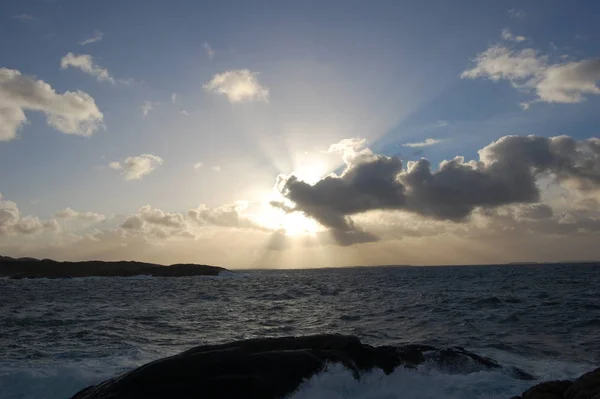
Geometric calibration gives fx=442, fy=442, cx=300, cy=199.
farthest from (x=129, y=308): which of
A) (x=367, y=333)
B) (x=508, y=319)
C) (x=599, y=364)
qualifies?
(x=599, y=364)

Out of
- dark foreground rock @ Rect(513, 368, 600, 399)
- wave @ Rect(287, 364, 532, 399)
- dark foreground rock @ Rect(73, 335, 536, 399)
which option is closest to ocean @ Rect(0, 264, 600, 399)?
wave @ Rect(287, 364, 532, 399)

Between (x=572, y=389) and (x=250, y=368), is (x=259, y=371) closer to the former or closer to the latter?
(x=250, y=368)

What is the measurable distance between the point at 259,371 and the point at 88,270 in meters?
146

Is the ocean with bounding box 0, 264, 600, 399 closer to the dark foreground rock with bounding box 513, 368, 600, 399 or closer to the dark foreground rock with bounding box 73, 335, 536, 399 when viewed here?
the dark foreground rock with bounding box 73, 335, 536, 399

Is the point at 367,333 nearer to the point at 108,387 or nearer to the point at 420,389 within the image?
the point at 420,389

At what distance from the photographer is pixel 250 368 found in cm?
1168

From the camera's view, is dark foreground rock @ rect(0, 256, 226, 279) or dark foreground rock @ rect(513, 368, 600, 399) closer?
dark foreground rock @ rect(513, 368, 600, 399)

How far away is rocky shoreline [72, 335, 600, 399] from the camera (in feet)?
35.1

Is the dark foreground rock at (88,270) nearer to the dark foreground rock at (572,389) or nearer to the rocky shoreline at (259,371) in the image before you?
Answer: the rocky shoreline at (259,371)

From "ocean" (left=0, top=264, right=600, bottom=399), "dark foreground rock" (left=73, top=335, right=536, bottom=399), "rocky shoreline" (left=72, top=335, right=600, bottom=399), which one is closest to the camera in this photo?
"rocky shoreline" (left=72, top=335, right=600, bottom=399)

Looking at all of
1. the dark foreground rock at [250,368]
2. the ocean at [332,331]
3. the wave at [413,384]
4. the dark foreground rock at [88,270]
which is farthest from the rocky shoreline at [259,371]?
the dark foreground rock at [88,270]

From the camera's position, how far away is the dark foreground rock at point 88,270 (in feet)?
424

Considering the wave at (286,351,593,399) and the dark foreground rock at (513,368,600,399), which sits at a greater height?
the dark foreground rock at (513,368,600,399)

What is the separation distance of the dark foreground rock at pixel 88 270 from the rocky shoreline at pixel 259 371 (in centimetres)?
12781
